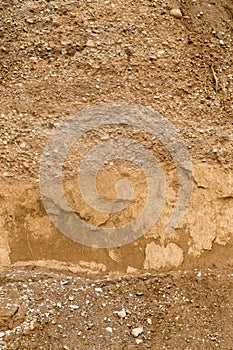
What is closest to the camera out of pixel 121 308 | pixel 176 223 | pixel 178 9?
pixel 121 308

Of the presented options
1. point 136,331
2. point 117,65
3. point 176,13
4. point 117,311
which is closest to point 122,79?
point 117,65

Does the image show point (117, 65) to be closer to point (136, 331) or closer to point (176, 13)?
point (176, 13)

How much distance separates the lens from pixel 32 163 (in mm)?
4258

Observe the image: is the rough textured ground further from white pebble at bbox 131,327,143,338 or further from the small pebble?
white pebble at bbox 131,327,143,338

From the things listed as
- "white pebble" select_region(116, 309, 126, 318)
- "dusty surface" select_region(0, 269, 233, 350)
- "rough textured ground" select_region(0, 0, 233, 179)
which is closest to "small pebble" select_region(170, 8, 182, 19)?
"rough textured ground" select_region(0, 0, 233, 179)

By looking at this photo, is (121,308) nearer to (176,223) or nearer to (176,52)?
(176,223)

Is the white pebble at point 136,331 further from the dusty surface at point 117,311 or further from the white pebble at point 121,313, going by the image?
the white pebble at point 121,313

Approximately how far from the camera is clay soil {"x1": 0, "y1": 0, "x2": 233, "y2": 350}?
4.02 m

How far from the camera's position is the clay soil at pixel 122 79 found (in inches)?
158

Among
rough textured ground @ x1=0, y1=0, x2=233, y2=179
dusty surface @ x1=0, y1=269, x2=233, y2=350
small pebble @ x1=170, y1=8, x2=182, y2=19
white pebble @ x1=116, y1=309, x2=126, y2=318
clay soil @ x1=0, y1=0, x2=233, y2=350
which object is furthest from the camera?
small pebble @ x1=170, y1=8, x2=182, y2=19

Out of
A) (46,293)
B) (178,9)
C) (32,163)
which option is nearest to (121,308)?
(46,293)

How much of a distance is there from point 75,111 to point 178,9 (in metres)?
1.16

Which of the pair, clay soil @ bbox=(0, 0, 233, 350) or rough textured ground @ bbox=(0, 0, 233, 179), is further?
rough textured ground @ bbox=(0, 0, 233, 179)

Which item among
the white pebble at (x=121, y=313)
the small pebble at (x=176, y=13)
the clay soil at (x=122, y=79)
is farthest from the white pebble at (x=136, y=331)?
the small pebble at (x=176, y=13)
